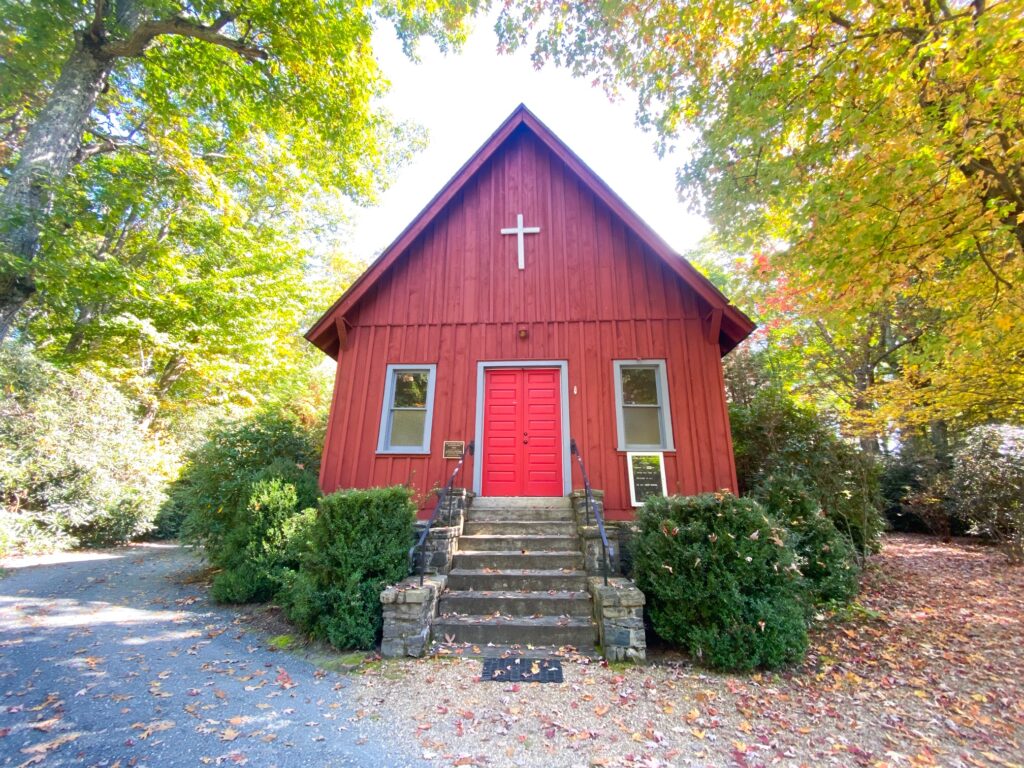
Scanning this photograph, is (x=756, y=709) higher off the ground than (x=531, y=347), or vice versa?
(x=531, y=347)

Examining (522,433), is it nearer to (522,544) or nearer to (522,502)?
(522,502)

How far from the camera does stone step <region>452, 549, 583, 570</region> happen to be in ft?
17.4

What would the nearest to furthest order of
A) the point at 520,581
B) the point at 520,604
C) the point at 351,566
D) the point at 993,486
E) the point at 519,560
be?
the point at 351,566 → the point at 520,604 → the point at 520,581 → the point at 519,560 → the point at 993,486

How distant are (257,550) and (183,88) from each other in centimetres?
996

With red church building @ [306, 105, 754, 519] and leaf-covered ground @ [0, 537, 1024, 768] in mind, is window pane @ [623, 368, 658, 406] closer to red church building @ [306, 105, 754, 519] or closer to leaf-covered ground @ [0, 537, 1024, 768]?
red church building @ [306, 105, 754, 519]

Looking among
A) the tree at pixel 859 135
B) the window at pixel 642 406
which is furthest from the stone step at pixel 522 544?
the tree at pixel 859 135

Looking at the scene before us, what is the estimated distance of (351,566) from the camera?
452 cm

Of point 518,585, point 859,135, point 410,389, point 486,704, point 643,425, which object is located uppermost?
point 859,135

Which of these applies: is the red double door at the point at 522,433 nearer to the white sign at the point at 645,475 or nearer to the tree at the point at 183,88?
the white sign at the point at 645,475

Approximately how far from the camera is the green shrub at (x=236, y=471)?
6.54 m

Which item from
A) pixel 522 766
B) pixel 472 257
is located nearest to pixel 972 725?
pixel 522 766

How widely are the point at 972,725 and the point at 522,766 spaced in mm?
3374

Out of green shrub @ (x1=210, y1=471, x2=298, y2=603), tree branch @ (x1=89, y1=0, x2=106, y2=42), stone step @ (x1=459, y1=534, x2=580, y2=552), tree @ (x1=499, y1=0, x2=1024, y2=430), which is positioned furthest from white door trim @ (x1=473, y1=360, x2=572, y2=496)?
tree branch @ (x1=89, y1=0, x2=106, y2=42)

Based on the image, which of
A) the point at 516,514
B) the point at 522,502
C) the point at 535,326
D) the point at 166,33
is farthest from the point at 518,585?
the point at 166,33
